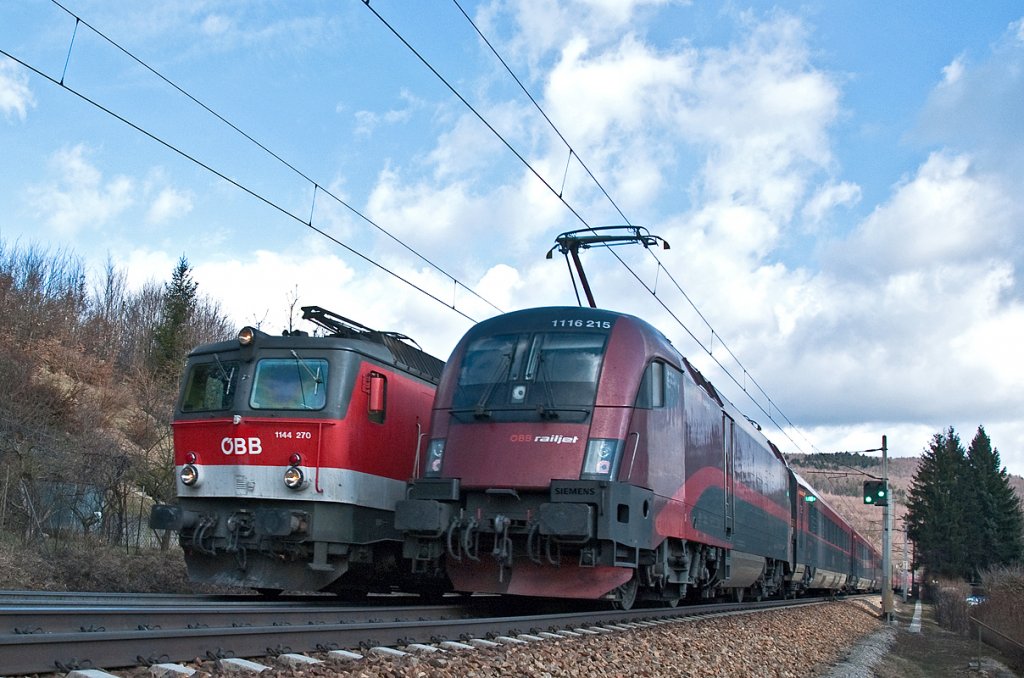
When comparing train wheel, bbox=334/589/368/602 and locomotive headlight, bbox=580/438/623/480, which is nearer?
locomotive headlight, bbox=580/438/623/480

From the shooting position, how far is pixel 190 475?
1143 cm

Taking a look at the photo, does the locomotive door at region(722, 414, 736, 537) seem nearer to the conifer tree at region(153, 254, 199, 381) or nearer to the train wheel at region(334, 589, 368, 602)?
the train wheel at region(334, 589, 368, 602)

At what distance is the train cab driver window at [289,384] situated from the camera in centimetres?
1129

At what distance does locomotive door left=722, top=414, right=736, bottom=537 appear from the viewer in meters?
14.8

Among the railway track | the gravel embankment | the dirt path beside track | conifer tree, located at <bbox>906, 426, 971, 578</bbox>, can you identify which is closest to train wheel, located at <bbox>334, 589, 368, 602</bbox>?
the railway track

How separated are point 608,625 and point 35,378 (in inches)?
939

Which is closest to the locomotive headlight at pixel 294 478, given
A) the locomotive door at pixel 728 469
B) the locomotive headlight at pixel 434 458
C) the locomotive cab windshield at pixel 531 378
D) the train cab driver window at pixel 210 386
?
the train cab driver window at pixel 210 386

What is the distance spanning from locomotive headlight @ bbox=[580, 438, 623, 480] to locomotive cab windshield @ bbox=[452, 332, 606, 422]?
1.13 feet

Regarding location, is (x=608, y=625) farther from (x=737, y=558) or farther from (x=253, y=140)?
(x=253, y=140)

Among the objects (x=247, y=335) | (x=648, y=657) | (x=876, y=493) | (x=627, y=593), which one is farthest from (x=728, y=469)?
(x=876, y=493)

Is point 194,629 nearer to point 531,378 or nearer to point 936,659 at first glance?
point 531,378

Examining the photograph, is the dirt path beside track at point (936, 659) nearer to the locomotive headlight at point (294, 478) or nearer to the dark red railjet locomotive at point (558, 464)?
the dark red railjet locomotive at point (558, 464)

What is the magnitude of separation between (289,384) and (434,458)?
2039 millimetres

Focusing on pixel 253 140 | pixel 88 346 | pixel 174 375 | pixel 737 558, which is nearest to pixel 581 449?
pixel 253 140
